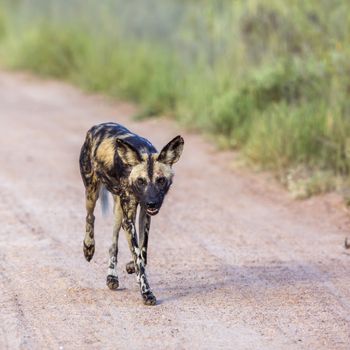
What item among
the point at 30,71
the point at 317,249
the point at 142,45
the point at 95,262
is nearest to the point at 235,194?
the point at 317,249

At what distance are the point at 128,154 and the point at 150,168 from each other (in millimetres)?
149

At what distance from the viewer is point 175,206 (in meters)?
9.31

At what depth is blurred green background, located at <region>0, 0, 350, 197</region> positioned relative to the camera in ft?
34.5

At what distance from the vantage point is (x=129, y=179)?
6367mm

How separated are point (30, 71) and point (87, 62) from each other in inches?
71.7

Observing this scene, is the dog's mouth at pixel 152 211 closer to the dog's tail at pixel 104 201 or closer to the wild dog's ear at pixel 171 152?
the wild dog's ear at pixel 171 152

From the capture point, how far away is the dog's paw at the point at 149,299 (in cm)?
624

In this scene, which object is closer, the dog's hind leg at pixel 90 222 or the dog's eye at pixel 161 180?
the dog's eye at pixel 161 180

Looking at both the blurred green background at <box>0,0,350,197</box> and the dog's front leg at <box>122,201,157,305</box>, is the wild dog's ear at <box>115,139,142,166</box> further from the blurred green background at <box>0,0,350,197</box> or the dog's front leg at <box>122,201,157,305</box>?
the blurred green background at <box>0,0,350,197</box>

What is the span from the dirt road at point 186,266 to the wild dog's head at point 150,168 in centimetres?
64

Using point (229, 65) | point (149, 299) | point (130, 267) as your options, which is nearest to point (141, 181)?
point (149, 299)

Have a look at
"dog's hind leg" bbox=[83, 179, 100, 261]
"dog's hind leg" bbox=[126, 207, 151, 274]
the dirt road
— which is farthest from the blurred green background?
"dog's hind leg" bbox=[126, 207, 151, 274]

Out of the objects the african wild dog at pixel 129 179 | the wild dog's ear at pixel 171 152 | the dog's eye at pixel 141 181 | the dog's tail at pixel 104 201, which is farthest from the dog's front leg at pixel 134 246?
the dog's tail at pixel 104 201

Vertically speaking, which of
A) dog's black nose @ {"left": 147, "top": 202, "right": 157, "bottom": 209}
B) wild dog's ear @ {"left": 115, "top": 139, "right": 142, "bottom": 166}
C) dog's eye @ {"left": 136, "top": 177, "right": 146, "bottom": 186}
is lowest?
dog's black nose @ {"left": 147, "top": 202, "right": 157, "bottom": 209}
